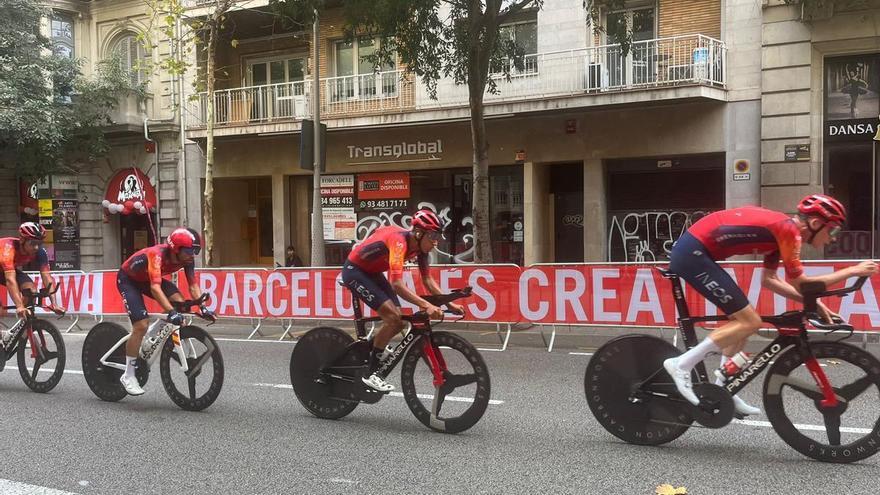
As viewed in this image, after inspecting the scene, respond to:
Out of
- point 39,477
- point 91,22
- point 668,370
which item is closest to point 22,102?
point 91,22

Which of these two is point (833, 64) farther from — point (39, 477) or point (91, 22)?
point (91, 22)

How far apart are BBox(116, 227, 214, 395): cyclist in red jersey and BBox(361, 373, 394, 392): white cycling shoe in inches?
63.4

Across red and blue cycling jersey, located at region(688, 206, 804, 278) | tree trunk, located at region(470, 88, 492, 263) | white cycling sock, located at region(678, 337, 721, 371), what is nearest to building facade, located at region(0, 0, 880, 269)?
tree trunk, located at region(470, 88, 492, 263)

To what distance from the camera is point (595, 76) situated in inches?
606

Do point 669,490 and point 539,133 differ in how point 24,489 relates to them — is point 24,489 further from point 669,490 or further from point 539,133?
point 539,133

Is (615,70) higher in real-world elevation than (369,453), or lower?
higher

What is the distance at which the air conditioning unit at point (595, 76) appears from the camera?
15172 mm

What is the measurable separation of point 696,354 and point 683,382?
0.21 m

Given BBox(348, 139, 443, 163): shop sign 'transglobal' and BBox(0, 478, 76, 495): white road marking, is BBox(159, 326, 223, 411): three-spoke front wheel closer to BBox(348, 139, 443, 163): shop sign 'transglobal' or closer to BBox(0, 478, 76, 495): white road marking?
BBox(0, 478, 76, 495): white road marking

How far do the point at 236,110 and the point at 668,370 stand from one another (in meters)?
17.4

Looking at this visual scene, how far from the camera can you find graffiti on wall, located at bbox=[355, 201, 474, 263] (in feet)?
58.5

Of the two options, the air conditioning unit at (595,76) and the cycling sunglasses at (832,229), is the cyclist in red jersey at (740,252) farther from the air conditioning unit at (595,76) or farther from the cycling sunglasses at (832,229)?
the air conditioning unit at (595,76)

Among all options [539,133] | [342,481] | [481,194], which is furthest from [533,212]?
[342,481]

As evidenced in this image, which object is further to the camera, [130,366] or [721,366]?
[130,366]
